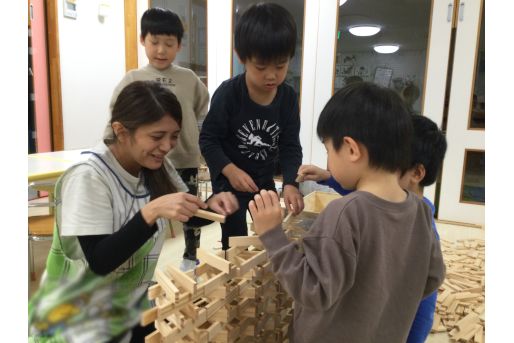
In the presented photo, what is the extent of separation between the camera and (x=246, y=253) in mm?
1017

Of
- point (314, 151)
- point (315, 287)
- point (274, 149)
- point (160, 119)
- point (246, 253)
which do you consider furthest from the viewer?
point (314, 151)

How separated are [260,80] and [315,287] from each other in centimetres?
82

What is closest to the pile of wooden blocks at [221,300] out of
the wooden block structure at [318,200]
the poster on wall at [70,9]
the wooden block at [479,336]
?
the wooden block structure at [318,200]

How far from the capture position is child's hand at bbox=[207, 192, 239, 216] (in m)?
1.22

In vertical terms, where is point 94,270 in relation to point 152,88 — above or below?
below

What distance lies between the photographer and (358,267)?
31.4 inches

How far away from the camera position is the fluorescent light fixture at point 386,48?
134 inches

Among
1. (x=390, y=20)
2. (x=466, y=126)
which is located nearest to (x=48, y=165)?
(x=390, y=20)

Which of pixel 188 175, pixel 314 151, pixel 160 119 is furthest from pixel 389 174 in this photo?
pixel 314 151

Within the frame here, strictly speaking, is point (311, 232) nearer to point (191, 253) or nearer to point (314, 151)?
point (191, 253)

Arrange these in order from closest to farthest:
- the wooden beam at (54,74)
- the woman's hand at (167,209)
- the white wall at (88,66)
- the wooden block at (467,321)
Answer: the woman's hand at (167,209) → the wooden block at (467,321) → the wooden beam at (54,74) → the white wall at (88,66)

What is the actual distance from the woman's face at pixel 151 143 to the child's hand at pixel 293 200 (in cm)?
42

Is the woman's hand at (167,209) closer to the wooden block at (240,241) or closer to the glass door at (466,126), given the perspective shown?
the wooden block at (240,241)

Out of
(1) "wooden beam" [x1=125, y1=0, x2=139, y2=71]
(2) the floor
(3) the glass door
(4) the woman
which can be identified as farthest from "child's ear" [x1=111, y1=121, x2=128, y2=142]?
(1) "wooden beam" [x1=125, y1=0, x2=139, y2=71]
